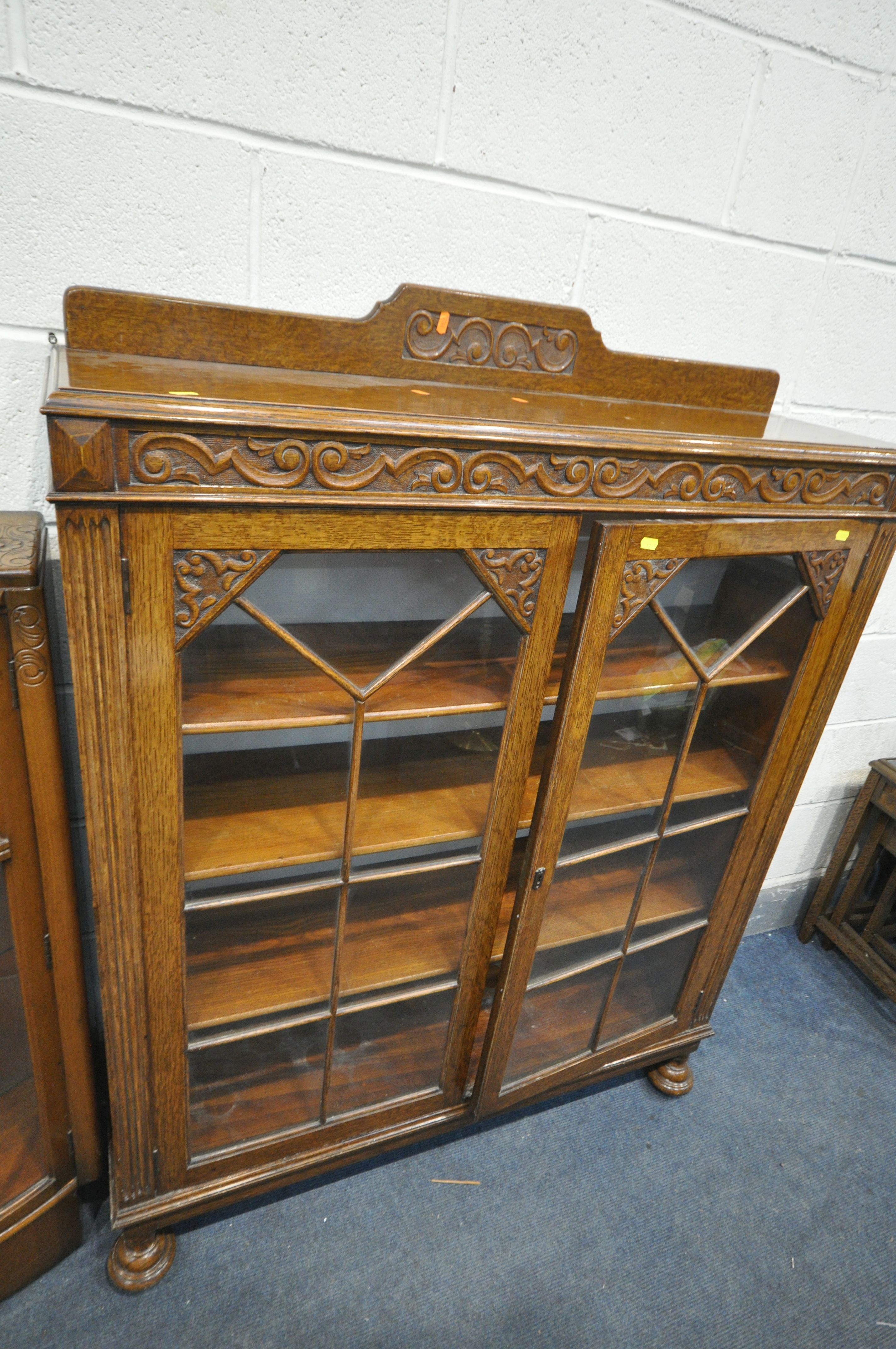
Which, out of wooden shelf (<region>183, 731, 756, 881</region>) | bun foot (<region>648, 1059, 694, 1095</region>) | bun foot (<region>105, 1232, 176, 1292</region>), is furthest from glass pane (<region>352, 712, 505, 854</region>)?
bun foot (<region>648, 1059, 694, 1095</region>)

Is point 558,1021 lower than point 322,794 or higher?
lower

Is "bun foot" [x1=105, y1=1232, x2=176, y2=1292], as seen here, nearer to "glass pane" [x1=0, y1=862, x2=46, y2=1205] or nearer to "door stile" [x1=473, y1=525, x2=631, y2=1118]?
"glass pane" [x1=0, y1=862, x2=46, y2=1205]

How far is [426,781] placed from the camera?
912 mm

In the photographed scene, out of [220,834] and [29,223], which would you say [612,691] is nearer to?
[220,834]

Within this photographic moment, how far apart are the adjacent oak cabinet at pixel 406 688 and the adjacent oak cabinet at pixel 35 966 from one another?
11 centimetres

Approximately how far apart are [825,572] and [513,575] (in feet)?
1.49

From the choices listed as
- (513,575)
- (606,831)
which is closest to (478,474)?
(513,575)

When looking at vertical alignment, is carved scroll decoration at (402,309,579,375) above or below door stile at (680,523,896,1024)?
above

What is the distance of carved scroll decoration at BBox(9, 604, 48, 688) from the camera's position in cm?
72

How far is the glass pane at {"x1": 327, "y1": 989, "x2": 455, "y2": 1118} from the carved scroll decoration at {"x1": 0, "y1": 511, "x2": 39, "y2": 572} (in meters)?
0.68

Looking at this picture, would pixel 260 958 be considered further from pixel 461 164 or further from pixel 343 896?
pixel 461 164

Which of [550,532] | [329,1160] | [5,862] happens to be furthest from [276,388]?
[329,1160]

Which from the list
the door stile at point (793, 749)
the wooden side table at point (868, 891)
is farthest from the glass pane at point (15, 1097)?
the wooden side table at point (868, 891)

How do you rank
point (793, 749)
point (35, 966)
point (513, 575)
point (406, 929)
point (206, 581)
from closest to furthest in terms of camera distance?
point (206, 581), point (513, 575), point (35, 966), point (406, 929), point (793, 749)
